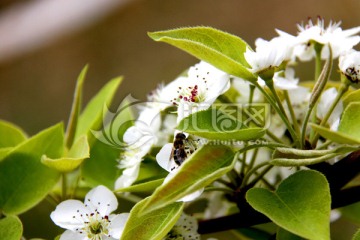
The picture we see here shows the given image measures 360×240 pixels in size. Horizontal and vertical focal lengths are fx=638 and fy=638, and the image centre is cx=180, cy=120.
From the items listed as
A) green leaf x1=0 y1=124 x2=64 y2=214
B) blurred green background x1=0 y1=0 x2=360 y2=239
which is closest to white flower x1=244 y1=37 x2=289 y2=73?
green leaf x1=0 y1=124 x2=64 y2=214

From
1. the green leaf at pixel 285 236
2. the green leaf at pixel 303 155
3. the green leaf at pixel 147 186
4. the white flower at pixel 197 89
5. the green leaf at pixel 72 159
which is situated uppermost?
the white flower at pixel 197 89

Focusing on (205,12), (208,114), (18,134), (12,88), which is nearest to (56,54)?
(12,88)

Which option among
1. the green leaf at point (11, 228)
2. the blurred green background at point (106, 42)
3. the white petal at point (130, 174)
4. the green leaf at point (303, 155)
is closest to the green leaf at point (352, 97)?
the green leaf at point (303, 155)

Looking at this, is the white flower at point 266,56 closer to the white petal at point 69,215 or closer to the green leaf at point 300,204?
the green leaf at point 300,204

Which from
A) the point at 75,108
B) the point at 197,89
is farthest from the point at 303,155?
the point at 75,108

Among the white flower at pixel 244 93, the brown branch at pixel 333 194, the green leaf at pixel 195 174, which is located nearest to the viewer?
the green leaf at pixel 195 174

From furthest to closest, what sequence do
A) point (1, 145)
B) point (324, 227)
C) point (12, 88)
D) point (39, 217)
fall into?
A: point (12, 88), point (39, 217), point (1, 145), point (324, 227)

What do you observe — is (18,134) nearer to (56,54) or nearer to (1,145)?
(1,145)
